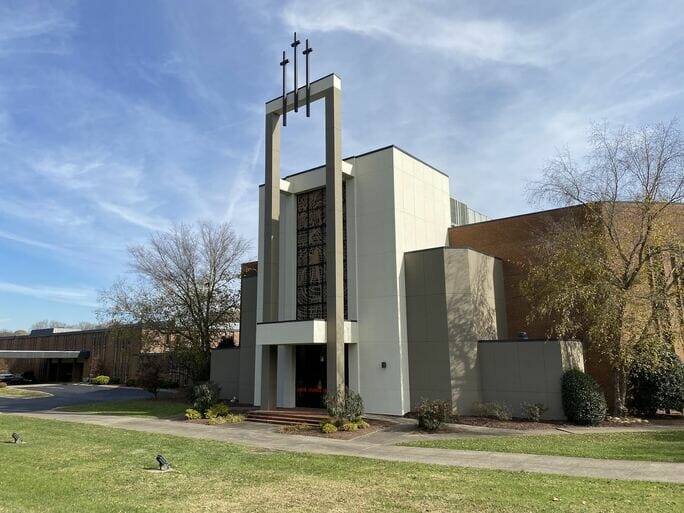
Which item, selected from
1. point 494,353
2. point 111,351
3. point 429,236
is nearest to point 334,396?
point 494,353

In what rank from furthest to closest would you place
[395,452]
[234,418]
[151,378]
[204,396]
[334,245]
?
1. [151,378]
2. [204,396]
3. [334,245]
4. [234,418]
5. [395,452]

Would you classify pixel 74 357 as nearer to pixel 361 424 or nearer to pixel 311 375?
pixel 311 375

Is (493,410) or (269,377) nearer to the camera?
(493,410)

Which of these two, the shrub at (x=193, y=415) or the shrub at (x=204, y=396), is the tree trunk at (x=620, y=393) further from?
the shrub at (x=193, y=415)

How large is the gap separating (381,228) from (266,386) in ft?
30.2

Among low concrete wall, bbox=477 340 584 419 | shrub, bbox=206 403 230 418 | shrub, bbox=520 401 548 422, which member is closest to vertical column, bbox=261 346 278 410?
shrub, bbox=206 403 230 418

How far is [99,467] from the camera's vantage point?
1184 cm

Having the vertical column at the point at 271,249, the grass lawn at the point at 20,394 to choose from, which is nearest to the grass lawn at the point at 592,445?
the vertical column at the point at 271,249

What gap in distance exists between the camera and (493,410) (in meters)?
19.7

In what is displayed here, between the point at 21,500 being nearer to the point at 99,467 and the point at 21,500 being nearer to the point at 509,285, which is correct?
the point at 99,467

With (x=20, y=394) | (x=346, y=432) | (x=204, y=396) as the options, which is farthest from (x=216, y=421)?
(x=20, y=394)

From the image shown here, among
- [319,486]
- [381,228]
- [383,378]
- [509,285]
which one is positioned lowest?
[319,486]

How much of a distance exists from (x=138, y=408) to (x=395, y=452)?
1825 centimetres

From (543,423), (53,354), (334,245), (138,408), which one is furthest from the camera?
(53,354)
